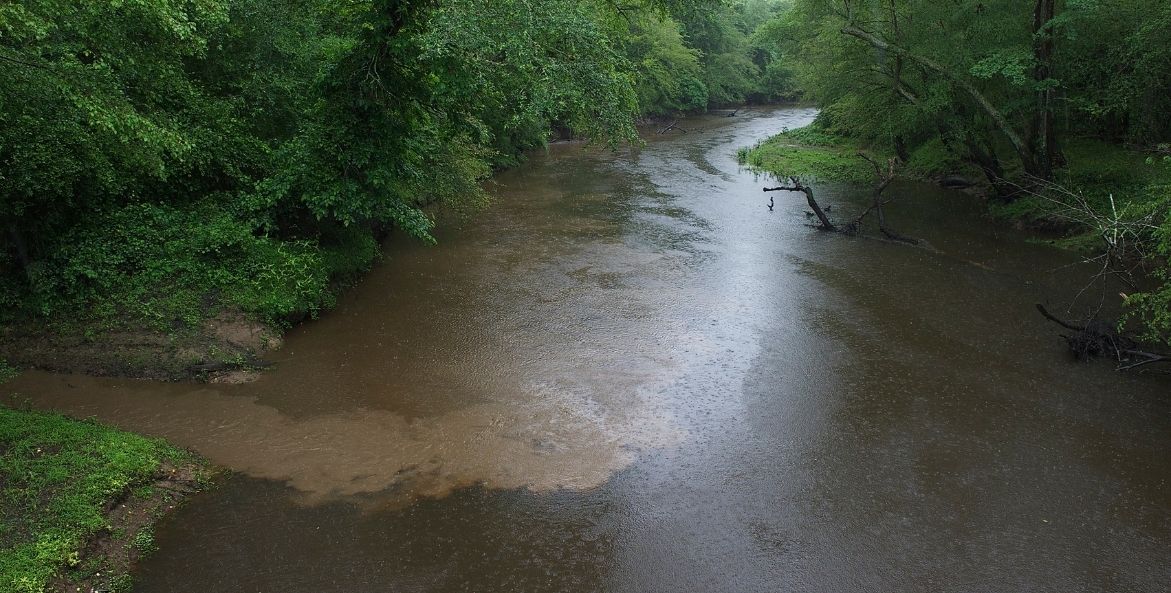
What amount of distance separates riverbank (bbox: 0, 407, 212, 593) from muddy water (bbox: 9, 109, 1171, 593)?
327 mm

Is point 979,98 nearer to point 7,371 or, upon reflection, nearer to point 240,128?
point 240,128

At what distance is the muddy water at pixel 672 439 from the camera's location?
254 inches

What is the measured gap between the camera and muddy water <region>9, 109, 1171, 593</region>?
6.44 m

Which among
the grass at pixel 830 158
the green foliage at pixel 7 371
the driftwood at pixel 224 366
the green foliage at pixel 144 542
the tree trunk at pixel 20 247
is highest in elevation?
the tree trunk at pixel 20 247

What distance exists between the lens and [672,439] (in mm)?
8508

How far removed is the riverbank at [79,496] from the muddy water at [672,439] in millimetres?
327

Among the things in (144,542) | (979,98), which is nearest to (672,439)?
(144,542)

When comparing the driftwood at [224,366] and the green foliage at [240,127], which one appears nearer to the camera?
the green foliage at [240,127]

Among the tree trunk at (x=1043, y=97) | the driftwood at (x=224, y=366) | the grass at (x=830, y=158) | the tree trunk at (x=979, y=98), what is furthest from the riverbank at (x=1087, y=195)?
the driftwood at (x=224, y=366)

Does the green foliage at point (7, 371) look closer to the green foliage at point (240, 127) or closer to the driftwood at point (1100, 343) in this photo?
the green foliage at point (240, 127)

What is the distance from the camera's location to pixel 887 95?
68.5 feet

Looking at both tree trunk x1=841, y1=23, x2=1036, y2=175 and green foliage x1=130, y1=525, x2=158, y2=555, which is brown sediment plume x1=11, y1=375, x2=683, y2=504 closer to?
green foliage x1=130, y1=525, x2=158, y2=555

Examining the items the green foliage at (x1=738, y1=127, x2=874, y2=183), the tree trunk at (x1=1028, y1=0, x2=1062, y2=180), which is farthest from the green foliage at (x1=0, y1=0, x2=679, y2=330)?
the green foliage at (x1=738, y1=127, x2=874, y2=183)

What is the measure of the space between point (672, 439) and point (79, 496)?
586 centimetres
